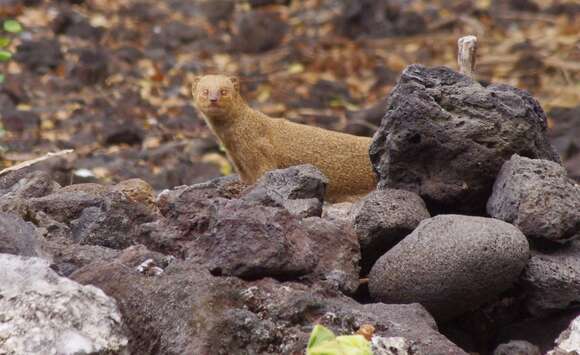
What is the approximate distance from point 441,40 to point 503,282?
1205 cm

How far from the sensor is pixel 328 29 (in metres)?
17.3

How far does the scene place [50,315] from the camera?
4.12 metres

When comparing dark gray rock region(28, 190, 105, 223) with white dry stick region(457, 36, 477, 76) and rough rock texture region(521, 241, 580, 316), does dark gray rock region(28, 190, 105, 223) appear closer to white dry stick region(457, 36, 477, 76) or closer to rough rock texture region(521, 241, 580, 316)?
rough rock texture region(521, 241, 580, 316)

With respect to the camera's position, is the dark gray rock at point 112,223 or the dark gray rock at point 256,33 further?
the dark gray rock at point 256,33

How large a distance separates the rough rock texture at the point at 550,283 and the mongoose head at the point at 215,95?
114 inches

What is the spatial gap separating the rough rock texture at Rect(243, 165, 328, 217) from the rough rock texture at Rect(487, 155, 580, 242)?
887mm

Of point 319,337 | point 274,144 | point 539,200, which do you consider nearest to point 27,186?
point 274,144

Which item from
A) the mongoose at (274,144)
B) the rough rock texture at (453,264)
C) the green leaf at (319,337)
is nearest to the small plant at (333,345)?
the green leaf at (319,337)

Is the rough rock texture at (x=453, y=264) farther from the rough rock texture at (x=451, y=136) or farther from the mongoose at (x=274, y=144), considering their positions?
the mongoose at (x=274, y=144)

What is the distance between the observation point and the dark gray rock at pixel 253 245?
4.65 metres

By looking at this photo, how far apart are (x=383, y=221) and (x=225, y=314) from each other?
49.7 inches

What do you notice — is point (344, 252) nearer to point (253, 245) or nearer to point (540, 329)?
point (253, 245)

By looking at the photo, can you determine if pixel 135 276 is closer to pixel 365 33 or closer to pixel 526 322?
pixel 526 322

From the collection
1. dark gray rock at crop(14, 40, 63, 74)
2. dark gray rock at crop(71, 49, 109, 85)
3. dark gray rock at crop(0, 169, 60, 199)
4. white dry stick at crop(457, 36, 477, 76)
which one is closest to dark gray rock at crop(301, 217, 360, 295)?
dark gray rock at crop(0, 169, 60, 199)
